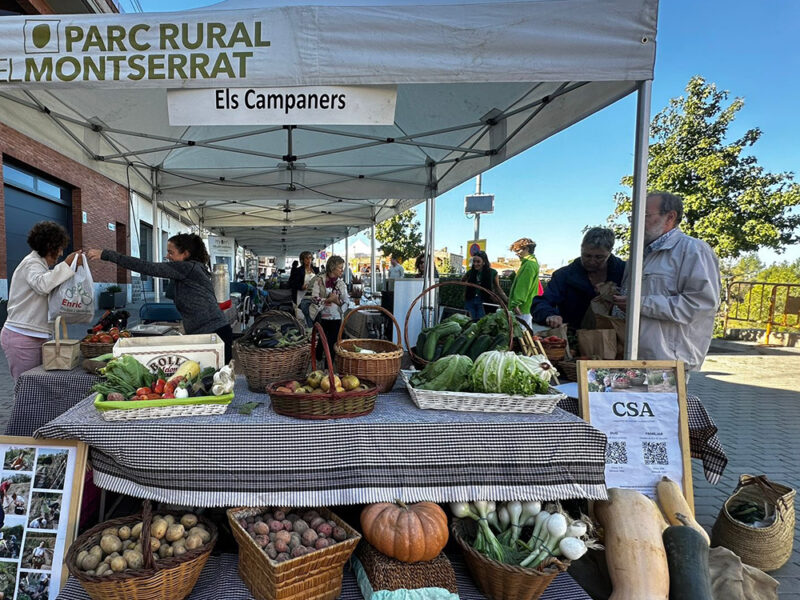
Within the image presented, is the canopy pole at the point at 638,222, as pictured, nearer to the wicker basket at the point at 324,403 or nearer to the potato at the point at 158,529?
the wicker basket at the point at 324,403

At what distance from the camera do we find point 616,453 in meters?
2.30

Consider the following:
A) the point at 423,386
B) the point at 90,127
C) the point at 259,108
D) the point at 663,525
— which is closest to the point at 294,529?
the point at 423,386

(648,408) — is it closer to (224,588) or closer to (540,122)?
(224,588)

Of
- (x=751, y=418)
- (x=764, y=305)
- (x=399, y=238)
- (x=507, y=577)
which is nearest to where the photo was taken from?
(x=507, y=577)

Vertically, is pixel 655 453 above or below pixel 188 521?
above

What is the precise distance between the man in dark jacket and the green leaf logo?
3.32 m

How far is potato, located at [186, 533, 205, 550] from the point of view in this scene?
174 cm

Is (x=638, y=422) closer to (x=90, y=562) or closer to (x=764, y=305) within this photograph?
(x=90, y=562)

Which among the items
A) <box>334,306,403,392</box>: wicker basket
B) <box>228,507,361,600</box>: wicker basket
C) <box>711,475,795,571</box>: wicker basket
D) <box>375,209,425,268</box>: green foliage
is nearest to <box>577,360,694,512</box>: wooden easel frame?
<box>711,475,795,571</box>: wicker basket

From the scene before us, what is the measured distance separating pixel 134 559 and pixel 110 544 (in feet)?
0.50

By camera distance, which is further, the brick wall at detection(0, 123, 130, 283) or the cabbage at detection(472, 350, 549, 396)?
the brick wall at detection(0, 123, 130, 283)

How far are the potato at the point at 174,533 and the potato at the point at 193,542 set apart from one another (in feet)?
0.13

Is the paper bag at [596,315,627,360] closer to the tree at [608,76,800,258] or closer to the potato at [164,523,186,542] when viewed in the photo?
the potato at [164,523,186,542]

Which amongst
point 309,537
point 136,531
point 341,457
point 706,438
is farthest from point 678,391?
point 136,531
